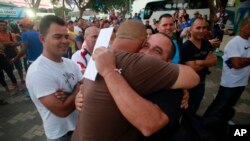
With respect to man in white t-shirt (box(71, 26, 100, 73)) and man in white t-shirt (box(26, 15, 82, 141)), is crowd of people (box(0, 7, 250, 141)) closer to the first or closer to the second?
man in white t-shirt (box(26, 15, 82, 141))

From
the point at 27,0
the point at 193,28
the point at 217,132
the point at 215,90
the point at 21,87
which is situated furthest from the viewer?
the point at 27,0

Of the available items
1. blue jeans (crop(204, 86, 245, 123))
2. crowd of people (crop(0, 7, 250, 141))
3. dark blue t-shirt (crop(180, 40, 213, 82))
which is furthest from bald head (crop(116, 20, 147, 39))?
blue jeans (crop(204, 86, 245, 123))

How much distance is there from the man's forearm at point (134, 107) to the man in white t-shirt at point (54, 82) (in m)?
0.92

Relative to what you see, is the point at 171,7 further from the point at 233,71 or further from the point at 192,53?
the point at 192,53

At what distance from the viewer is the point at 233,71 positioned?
3703mm

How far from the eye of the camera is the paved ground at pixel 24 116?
4336 mm

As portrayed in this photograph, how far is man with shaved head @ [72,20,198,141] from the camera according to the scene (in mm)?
1222

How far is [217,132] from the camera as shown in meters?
1.50

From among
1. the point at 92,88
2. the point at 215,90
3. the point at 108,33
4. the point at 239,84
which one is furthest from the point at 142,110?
the point at 215,90

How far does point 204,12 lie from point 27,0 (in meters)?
24.4

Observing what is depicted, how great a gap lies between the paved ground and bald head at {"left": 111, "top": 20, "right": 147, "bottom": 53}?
11.1 ft

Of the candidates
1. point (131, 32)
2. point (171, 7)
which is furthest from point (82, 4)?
point (131, 32)

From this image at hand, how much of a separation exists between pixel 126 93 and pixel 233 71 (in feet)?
10.0

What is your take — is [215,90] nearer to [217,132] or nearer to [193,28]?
[193,28]
